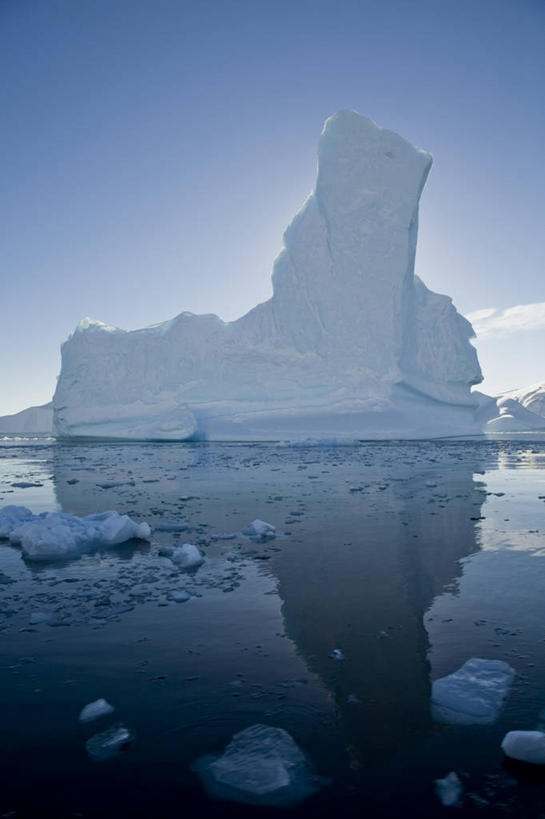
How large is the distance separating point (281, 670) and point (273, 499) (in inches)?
202

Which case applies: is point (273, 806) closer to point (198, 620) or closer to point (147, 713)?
point (147, 713)

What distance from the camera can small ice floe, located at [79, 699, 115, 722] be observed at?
2.00 meters

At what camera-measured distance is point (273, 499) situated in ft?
24.6

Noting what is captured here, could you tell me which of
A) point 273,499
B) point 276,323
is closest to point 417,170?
point 276,323

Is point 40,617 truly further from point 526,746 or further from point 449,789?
point 526,746

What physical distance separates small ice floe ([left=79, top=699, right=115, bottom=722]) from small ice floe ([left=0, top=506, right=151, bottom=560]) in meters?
2.69

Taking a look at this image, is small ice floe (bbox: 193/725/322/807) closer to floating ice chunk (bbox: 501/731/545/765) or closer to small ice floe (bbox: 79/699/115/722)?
small ice floe (bbox: 79/699/115/722)

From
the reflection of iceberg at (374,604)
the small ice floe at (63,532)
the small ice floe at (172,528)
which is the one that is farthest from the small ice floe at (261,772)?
the small ice floe at (172,528)

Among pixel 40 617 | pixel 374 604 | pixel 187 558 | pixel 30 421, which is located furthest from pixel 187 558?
pixel 30 421

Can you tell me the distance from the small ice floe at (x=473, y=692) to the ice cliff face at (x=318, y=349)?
21.6 meters

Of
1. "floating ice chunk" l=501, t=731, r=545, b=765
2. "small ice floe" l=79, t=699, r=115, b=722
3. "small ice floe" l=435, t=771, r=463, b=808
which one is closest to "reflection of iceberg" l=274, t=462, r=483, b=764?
"small ice floe" l=435, t=771, r=463, b=808

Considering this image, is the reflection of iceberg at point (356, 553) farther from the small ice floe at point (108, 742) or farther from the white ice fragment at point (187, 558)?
the small ice floe at point (108, 742)

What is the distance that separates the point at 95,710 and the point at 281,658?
851 millimetres

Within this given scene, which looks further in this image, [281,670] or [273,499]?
[273,499]
